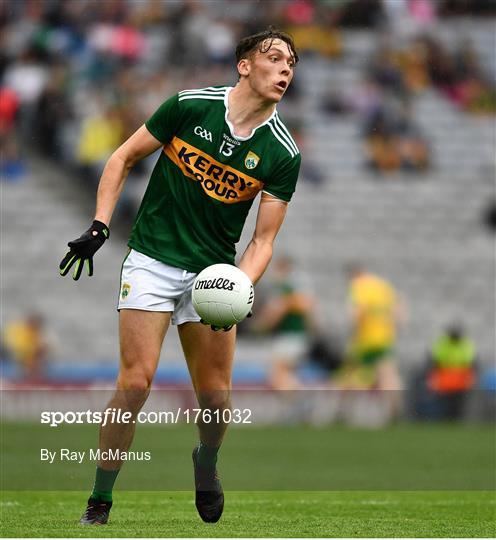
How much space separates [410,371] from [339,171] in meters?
4.99

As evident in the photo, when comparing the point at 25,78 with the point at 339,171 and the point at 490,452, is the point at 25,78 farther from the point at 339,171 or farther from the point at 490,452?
the point at 490,452

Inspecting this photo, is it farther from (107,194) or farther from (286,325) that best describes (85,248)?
(286,325)

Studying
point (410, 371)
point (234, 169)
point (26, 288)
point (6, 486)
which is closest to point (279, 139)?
point (234, 169)

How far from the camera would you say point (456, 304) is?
22578 mm

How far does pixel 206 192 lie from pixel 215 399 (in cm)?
110

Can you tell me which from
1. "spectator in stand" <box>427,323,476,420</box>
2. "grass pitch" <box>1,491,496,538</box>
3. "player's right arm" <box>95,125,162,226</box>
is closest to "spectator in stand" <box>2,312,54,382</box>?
"spectator in stand" <box>427,323,476,420</box>

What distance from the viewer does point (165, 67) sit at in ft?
76.8

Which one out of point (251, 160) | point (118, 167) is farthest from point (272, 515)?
point (118, 167)

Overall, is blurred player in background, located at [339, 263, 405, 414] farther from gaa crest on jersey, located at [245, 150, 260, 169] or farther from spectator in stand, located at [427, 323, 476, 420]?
gaa crest on jersey, located at [245, 150, 260, 169]

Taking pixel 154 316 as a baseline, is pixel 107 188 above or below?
above

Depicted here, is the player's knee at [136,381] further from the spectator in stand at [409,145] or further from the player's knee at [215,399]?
the spectator in stand at [409,145]
